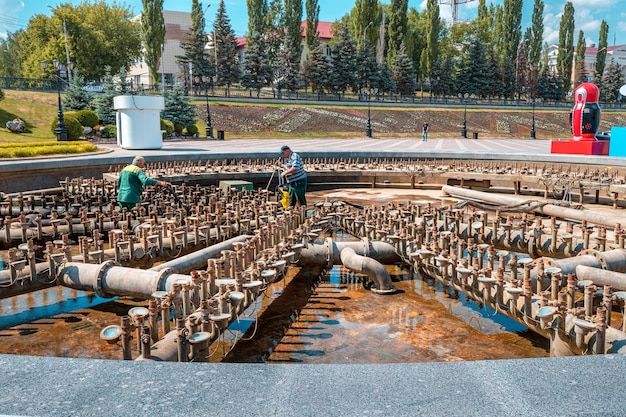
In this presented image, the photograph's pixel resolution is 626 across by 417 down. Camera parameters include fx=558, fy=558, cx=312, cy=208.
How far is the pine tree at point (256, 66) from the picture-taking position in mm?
55088

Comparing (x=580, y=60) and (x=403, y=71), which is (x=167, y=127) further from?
(x=580, y=60)

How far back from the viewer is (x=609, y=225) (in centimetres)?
1083

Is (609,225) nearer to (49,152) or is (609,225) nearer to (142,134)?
(49,152)

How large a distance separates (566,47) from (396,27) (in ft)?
85.5

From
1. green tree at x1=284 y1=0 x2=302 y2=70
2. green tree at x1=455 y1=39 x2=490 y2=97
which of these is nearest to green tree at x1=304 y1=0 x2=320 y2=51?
green tree at x1=284 y1=0 x2=302 y2=70

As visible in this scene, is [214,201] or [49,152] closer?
[214,201]

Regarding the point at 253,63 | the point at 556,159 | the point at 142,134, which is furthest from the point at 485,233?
the point at 253,63

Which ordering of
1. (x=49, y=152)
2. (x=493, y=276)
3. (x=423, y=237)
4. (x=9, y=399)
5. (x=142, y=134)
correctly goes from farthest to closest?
(x=142, y=134), (x=49, y=152), (x=423, y=237), (x=493, y=276), (x=9, y=399)

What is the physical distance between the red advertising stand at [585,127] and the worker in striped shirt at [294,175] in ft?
52.1

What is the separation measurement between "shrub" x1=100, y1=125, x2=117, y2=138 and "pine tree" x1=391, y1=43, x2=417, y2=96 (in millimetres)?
37567

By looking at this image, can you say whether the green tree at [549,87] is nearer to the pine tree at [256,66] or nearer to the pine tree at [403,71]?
the pine tree at [403,71]

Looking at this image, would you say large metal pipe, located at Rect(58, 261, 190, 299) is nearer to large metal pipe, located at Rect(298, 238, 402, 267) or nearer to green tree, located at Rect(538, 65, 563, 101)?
large metal pipe, located at Rect(298, 238, 402, 267)

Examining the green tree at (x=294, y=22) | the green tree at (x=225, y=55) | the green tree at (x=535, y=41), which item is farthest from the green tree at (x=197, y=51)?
the green tree at (x=535, y=41)

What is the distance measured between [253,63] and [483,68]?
2706cm
